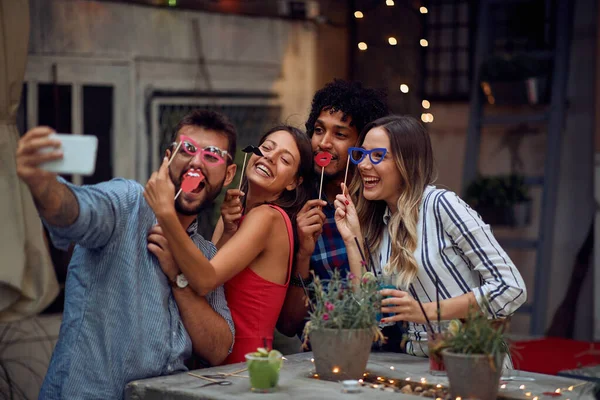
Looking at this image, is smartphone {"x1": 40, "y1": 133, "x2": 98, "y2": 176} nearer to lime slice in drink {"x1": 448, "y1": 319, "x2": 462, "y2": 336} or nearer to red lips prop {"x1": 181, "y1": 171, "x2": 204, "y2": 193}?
red lips prop {"x1": 181, "y1": 171, "x2": 204, "y2": 193}

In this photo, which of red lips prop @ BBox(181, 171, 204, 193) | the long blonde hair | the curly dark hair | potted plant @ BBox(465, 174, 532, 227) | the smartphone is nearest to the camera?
the smartphone

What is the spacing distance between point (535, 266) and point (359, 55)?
1825mm

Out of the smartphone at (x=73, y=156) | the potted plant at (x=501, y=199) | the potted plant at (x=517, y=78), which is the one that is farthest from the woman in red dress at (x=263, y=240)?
the potted plant at (x=517, y=78)

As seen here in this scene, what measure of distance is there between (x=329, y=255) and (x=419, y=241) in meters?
0.49

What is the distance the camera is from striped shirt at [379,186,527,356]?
292 centimetres

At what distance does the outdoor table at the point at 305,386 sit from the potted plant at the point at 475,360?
0.49 ft

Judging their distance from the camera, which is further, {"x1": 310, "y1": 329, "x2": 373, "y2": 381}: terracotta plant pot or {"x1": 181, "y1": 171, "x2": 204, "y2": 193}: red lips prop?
{"x1": 181, "y1": 171, "x2": 204, "y2": 193}: red lips prop

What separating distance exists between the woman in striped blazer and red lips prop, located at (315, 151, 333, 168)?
19 cm

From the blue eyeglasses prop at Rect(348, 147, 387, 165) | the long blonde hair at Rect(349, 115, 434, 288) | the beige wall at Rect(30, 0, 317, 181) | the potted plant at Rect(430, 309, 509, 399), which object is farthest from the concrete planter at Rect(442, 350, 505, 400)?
the beige wall at Rect(30, 0, 317, 181)

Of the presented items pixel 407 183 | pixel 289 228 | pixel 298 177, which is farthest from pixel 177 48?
pixel 407 183

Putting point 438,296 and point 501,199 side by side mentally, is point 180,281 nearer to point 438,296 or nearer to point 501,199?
point 438,296

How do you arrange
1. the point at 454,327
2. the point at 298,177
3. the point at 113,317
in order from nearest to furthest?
1. the point at 454,327
2. the point at 113,317
3. the point at 298,177

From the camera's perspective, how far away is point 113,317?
107 inches

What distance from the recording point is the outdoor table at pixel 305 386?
250 cm
